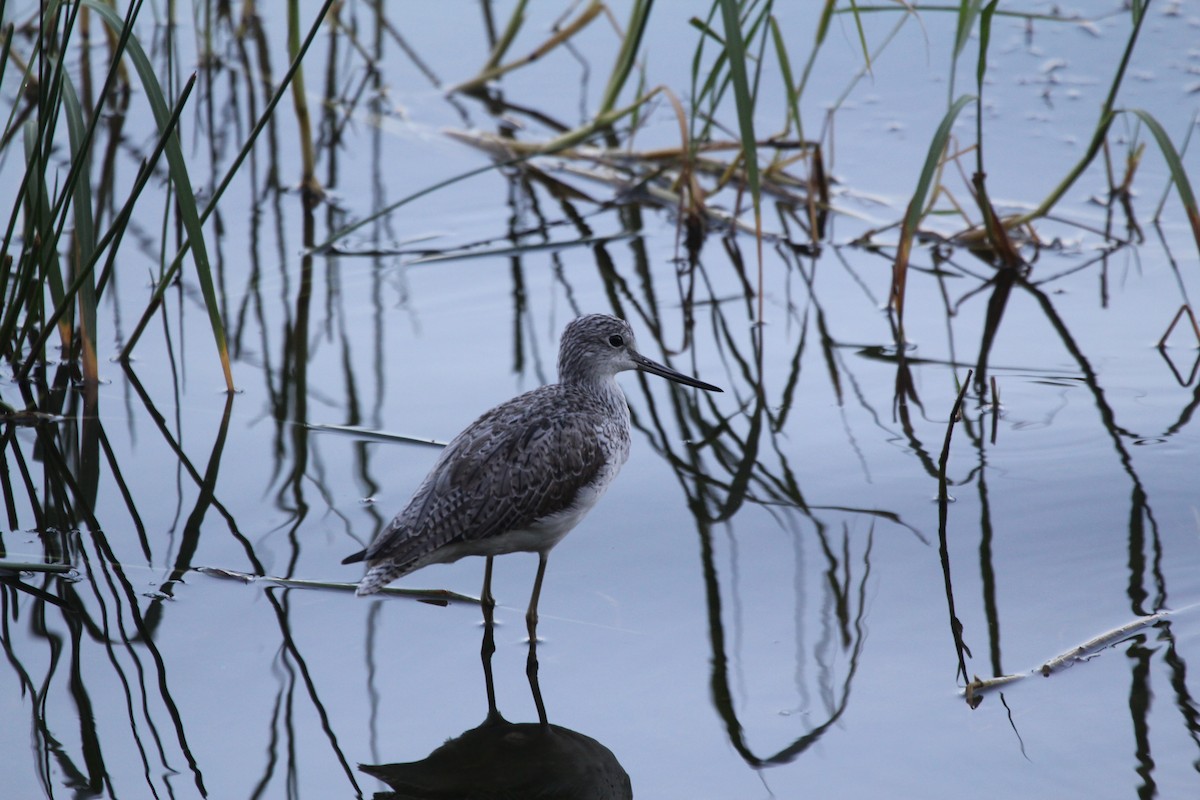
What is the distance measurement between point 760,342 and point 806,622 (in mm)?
2524

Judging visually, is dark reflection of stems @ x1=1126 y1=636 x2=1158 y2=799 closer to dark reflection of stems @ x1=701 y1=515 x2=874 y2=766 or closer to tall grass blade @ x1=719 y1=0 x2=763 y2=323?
dark reflection of stems @ x1=701 y1=515 x2=874 y2=766

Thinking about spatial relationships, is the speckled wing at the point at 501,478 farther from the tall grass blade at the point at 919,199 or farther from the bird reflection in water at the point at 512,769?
the tall grass blade at the point at 919,199

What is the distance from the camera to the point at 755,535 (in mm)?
5387

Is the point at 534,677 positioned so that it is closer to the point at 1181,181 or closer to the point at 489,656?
the point at 489,656

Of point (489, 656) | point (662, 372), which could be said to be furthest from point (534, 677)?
point (662, 372)

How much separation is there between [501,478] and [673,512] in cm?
99

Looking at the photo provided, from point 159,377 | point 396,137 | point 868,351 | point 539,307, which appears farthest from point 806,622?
point 396,137

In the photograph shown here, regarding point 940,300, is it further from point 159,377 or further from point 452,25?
point 452,25

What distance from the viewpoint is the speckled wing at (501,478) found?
4734 millimetres

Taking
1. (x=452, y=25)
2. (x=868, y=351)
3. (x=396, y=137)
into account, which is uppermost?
(x=452, y=25)

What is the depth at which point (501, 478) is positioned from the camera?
488 cm

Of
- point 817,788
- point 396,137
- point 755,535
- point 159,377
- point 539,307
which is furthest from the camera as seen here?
point 396,137

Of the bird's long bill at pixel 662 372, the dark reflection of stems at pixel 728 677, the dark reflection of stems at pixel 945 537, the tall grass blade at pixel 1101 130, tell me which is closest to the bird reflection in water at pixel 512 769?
the dark reflection of stems at pixel 728 677

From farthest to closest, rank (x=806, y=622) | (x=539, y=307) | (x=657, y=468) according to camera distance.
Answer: (x=539, y=307), (x=657, y=468), (x=806, y=622)
